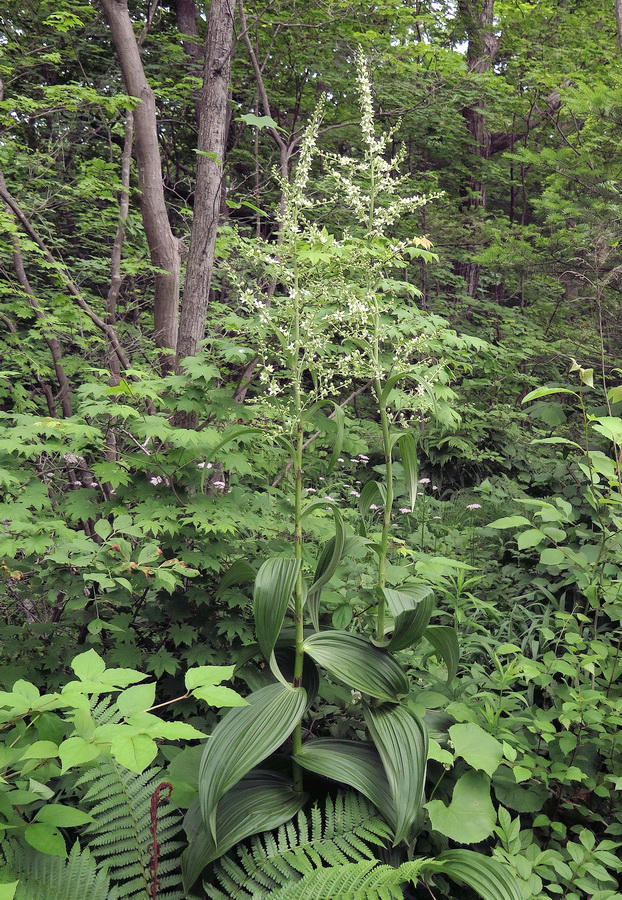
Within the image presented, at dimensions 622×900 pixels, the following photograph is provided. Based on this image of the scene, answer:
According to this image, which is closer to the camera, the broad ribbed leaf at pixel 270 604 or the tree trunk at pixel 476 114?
the broad ribbed leaf at pixel 270 604

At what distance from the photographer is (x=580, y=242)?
13.8 feet

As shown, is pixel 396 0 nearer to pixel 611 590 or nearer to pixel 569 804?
pixel 611 590

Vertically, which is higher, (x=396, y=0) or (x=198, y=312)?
(x=396, y=0)

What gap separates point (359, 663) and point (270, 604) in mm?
353

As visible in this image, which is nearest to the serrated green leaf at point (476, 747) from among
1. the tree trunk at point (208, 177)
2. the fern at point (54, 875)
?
the fern at point (54, 875)

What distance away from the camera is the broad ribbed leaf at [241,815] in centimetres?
150

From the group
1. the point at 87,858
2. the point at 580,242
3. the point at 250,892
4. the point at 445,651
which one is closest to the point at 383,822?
the point at 250,892

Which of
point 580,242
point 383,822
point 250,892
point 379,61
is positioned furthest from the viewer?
point 379,61

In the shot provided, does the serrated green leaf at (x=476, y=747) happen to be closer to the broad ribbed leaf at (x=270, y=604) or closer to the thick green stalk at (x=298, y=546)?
the thick green stalk at (x=298, y=546)

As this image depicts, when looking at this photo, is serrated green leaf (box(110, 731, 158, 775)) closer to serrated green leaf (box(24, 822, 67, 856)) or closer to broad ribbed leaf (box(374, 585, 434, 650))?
serrated green leaf (box(24, 822, 67, 856))

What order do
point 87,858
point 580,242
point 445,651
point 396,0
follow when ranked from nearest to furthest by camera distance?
1. point 87,858
2. point 445,651
3. point 580,242
4. point 396,0

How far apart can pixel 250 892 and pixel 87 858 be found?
1.42 feet

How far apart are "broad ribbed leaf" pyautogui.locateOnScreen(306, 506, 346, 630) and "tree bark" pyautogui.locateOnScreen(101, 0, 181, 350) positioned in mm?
2322

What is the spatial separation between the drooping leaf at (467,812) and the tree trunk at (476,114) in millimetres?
7213
